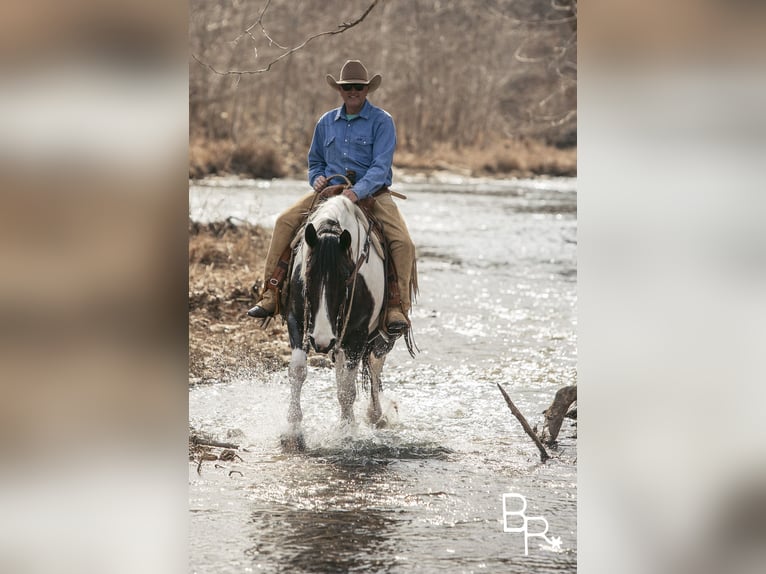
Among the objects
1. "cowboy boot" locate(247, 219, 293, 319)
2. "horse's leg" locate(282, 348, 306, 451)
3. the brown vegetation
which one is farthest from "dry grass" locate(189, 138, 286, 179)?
"horse's leg" locate(282, 348, 306, 451)

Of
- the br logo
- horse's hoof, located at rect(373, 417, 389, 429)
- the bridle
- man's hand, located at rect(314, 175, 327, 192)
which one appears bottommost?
the br logo

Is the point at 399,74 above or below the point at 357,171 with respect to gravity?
above

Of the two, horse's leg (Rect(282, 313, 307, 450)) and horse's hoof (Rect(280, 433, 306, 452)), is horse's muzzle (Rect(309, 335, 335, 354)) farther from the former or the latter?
horse's hoof (Rect(280, 433, 306, 452))

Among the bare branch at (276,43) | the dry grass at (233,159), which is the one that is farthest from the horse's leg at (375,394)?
the bare branch at (276,43)

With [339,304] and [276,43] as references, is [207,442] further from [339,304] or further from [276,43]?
[276,43]

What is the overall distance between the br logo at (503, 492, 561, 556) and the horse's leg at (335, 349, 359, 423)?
3.19 feet

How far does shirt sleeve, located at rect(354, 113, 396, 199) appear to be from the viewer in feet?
20.1

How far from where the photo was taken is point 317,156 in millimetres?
6297

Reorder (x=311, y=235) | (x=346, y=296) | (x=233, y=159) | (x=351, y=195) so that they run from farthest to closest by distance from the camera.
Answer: (x=233, y=159), (x=351, y=195), (x=346, y=296), (x=311, y=235)

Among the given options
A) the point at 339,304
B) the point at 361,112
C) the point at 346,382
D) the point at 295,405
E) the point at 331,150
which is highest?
the point at 361,112

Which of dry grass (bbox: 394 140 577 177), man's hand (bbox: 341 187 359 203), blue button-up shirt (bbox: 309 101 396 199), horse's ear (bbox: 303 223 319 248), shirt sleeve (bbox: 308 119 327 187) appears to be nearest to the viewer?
horse's ear (bbox: 303 223 319 248)

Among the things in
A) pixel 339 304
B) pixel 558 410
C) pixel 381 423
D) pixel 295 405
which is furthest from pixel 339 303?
pixel 558 410

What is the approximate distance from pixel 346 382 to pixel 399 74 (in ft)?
5.83

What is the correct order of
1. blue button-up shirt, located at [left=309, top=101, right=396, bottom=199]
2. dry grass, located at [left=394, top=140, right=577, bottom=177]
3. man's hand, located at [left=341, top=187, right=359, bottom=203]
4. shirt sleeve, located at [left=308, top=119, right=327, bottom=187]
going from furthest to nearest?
dry grass, located at [left=394, top=140, right=577, bottom=177]
shirt sleeve, located at [left=308, top=119, right=327, bottom=187]
blue button-up shirt, located at [left=309, top=101, right=396, bottom=199]
man's hand, located at [left=341, top=187, right=359, bottom=203]
